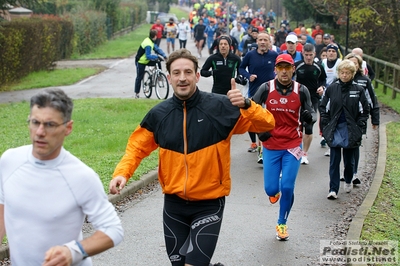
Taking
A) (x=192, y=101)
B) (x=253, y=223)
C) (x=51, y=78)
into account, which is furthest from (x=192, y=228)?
(x=51, y=78)

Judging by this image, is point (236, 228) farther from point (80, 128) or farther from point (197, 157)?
point (80, 128)

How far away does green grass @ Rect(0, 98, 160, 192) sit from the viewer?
1138 centimetres

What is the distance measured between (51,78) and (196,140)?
2258 centimetres

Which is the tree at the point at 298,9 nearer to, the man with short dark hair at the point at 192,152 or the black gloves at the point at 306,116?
the black gloves at the point at 306,116

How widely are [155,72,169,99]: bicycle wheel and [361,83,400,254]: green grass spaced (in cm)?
851

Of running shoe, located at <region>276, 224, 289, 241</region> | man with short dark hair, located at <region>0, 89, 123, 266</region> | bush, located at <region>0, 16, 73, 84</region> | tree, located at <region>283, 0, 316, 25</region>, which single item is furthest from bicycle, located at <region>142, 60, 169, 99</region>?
tree, located at <region>283, 0, 316, 25</region>

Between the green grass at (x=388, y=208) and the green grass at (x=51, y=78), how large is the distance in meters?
14.8

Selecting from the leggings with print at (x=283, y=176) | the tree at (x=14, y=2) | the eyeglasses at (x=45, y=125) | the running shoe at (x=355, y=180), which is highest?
the eyeglasses at (x=45, y=125)

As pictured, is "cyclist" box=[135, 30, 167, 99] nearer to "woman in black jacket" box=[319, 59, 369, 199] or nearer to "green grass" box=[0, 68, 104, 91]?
"green grass" box=[0, 68, 104, 91]

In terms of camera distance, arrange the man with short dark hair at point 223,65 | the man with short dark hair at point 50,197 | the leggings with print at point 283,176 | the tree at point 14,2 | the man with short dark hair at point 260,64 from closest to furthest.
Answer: the man with short dark hair at point 50,197, the leggings with print at point 283,176, the man with short dark hair at point 260,64, the man with short dark hair at point 223,65, the tree at point 14,2

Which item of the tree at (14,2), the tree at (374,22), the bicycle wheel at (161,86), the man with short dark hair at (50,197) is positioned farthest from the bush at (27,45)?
the man with short dark hair at (50,197)

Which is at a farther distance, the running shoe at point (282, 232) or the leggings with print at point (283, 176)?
the running shoe at point (282, 232)

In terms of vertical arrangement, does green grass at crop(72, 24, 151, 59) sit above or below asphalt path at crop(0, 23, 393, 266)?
below

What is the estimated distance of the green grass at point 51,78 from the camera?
80.6 feet
